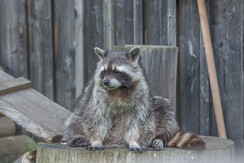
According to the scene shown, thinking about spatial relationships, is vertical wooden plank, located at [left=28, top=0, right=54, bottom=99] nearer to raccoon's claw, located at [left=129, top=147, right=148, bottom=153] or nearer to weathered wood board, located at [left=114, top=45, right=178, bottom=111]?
weathered wood board, located at [left=114, top=45, right=178, bottom=111]

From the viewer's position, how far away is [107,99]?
385 cm

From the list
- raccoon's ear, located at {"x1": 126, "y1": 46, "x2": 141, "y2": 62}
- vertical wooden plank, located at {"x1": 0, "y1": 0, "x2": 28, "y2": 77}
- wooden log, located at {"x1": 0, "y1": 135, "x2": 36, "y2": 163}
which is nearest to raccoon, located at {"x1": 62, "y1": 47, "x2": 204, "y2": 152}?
raccoon's ear, located at {"x1": 126, "y1": 46, "x2": 141, "y2": 62}

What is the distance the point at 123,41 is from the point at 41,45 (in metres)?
1.09

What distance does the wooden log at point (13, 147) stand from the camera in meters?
5.80

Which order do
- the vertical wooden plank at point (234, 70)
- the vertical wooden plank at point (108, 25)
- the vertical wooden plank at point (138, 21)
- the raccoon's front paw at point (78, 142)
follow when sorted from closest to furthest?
the raccoon's front paw at point (78, 142), the vertical wooden plank at point (234, 70), the vertical wooden plank at point (138, 21), the vertical wooden plank at point (108, 25)

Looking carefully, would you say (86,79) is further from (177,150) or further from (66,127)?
(177,150)

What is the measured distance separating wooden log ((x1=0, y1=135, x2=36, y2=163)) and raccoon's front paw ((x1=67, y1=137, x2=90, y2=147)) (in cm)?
191

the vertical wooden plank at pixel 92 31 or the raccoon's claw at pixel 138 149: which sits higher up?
the vertical wooden plank at pixel 92 31

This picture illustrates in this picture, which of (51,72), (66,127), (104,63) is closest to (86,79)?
(51,72)

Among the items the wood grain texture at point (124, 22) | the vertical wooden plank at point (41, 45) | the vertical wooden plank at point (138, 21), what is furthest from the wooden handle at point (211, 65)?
the vertical wooden plank at point (41, 45)

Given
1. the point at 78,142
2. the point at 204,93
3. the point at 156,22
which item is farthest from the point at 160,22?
the point at 78,142

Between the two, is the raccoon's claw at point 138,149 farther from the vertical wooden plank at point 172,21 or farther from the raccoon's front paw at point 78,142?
the vertical wooden plank at point 172,21

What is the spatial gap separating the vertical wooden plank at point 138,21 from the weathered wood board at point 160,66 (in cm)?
77

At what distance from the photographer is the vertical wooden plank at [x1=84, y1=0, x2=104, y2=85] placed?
223 inches
